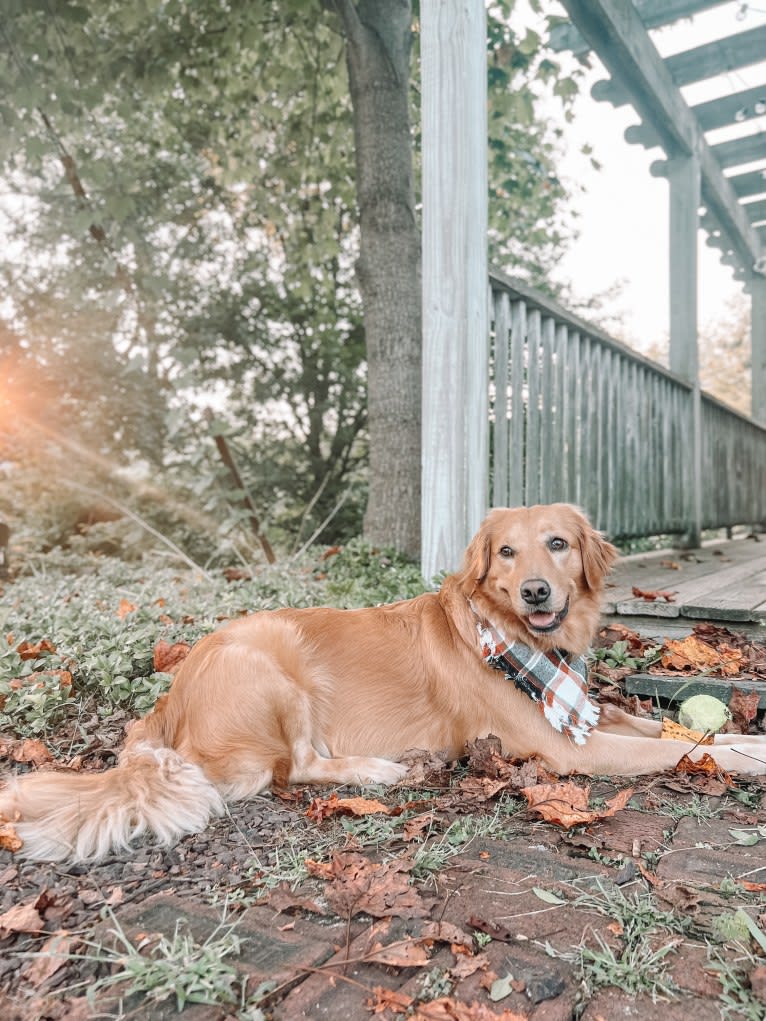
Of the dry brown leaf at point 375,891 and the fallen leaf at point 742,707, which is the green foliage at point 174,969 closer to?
the dry brown leaf at point 375,891

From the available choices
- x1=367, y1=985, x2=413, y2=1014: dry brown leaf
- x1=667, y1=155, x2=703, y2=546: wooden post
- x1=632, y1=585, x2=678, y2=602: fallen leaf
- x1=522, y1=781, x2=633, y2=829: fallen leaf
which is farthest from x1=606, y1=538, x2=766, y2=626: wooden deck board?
x1=367, y1=985, x2=413, y2=1014: dry brown leaf

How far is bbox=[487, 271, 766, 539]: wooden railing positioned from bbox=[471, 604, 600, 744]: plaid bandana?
1.60 m

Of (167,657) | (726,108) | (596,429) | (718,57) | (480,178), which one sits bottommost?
(167,657)

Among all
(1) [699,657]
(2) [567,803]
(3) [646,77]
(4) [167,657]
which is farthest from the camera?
(3) [646,77]

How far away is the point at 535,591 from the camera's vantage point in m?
2.36

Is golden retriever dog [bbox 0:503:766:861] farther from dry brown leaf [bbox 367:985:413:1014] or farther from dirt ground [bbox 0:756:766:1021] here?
dry brown leaf [bbox 367:985:413:1014]

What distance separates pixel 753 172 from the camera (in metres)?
8.37

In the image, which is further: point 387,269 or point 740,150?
point 740,150

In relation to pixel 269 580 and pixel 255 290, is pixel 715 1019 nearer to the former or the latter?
pixel 269 580

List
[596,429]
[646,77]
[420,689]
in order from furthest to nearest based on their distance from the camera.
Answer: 1. [646,77]
2. [596,429]
3. [420,689]

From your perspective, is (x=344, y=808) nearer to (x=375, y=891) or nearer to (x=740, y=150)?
(x=375, y=891)

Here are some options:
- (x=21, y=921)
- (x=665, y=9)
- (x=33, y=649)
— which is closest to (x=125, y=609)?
(x=33, y=649)

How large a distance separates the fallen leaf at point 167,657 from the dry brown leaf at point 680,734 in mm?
1872

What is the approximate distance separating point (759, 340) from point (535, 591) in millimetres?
9988
